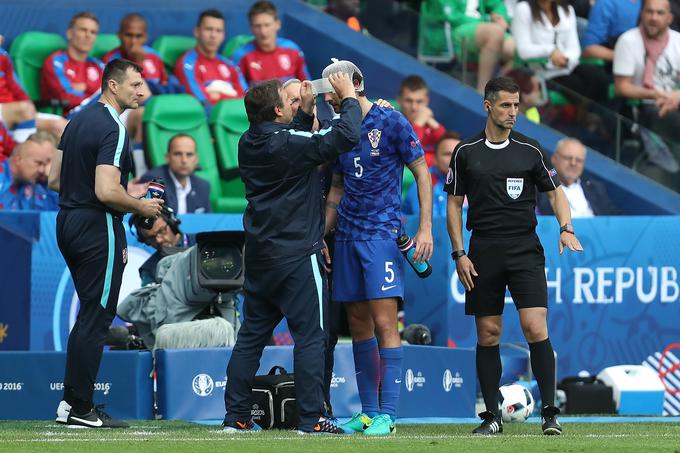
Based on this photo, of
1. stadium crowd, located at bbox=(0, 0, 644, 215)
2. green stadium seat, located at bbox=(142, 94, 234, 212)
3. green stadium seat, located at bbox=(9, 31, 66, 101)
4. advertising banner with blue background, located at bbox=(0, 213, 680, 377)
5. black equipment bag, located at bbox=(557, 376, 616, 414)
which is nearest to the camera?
black equipment bag, located at bbox=(557, 376, 616, 414)

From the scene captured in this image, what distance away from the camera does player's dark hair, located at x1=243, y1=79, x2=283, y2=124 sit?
8188 millimetres

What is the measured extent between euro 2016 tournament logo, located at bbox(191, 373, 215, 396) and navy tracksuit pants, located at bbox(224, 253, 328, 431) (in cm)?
158

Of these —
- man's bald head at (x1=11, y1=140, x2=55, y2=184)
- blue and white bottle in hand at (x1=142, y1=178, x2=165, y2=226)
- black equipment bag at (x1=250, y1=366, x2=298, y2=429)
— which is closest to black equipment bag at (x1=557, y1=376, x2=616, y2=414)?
black equipment bag at (x1=250, y1=366, x2=298, y2=429)

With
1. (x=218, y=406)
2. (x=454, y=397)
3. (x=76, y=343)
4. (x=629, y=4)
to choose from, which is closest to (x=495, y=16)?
(x=629, y=4)

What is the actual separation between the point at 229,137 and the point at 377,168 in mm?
5619

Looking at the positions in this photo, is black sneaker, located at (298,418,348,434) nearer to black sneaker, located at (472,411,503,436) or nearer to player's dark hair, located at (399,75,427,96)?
black sneaker, located at (472,411,503,436)

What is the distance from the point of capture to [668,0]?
15.3 m

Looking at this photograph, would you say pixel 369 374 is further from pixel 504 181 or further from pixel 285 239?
pixel 504 181

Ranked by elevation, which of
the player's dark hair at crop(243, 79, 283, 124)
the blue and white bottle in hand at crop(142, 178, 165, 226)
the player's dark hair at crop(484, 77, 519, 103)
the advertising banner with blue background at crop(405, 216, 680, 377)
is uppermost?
the player's dark hair at crop(484, 77, 519, 103)

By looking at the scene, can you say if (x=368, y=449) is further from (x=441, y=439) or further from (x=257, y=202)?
(x=257, y=202)

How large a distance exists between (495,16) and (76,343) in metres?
7.98

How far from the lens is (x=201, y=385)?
984cm

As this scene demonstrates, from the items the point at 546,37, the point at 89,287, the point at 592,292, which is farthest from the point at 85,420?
the point at 546,37

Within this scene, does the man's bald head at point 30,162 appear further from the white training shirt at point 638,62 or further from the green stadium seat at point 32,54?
the white training shirt at point 638,62
